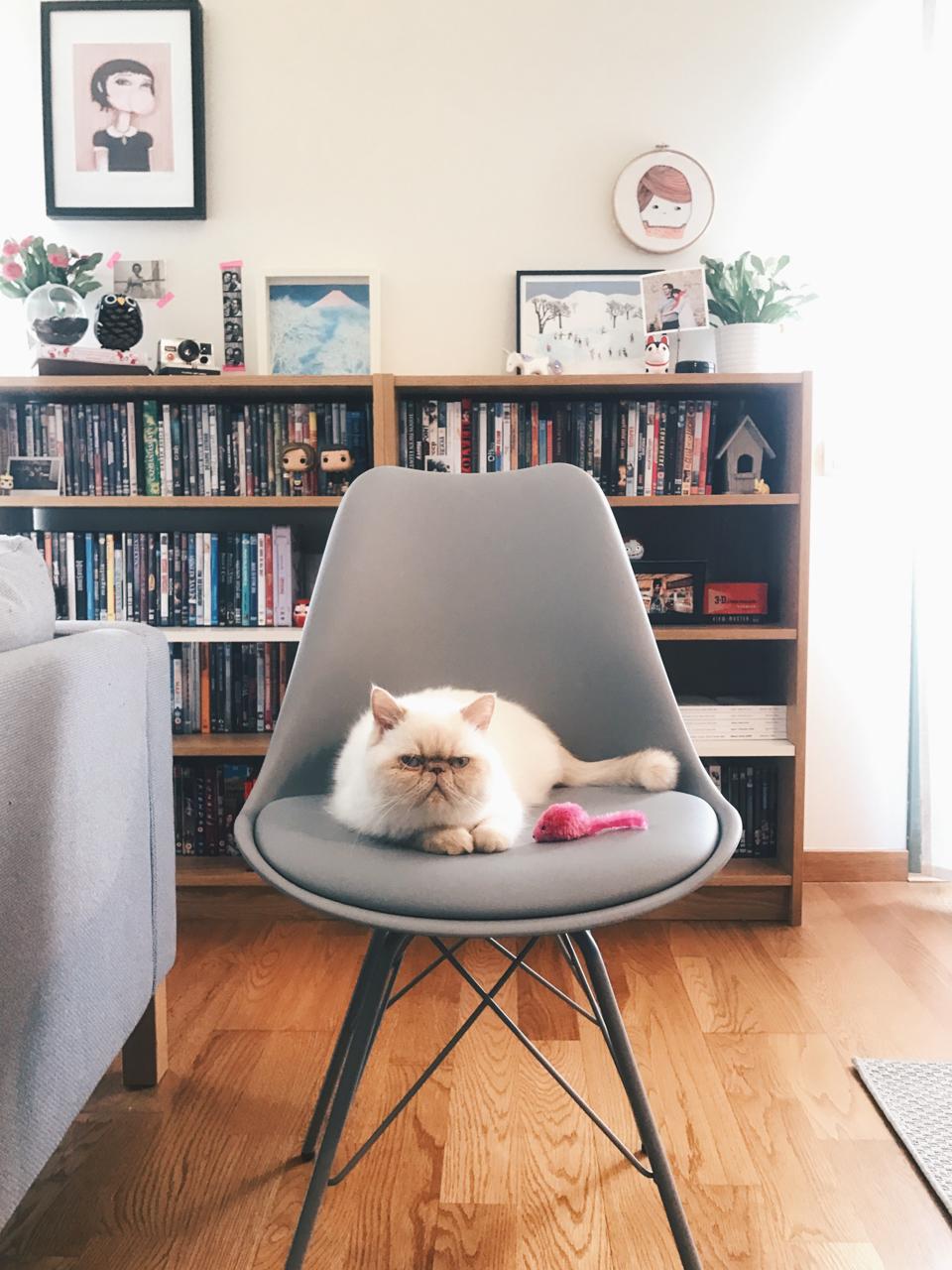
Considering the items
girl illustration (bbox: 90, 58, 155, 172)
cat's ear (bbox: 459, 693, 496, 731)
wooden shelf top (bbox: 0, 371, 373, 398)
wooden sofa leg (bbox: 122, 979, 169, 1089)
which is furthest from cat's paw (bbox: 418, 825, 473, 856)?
girl illustration (bbox: 90, 58, 155, 172)

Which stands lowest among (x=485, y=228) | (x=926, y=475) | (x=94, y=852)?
(x=94, y=852)

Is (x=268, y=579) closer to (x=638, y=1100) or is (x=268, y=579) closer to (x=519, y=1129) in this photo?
(x=519, y=1129)

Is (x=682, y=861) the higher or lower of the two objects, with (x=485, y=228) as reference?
lower

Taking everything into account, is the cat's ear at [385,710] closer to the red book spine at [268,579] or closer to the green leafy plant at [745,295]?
the red book spine at [268,579]

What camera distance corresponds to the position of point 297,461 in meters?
1.89

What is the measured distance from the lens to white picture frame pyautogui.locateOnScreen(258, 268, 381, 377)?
2062 millimetres

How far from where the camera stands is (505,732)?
103 cm

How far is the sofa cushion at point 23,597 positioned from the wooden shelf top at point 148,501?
→ 763mm

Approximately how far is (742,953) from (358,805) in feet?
4.07

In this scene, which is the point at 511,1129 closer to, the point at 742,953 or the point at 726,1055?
the point at 726,1055

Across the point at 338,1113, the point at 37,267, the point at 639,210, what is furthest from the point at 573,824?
the point at 37,267

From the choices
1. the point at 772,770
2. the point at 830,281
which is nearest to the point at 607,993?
the point at 772,770

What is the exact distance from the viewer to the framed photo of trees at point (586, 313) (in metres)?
2.05

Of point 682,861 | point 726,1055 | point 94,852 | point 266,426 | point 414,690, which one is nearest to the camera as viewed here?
point 682,861
